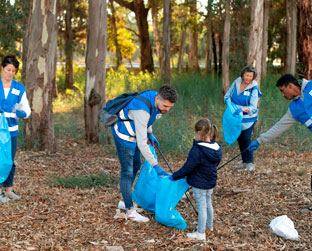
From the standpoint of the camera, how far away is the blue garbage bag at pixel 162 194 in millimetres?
4418

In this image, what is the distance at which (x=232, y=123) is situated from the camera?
21.8ft

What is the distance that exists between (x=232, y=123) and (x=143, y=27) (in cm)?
1635

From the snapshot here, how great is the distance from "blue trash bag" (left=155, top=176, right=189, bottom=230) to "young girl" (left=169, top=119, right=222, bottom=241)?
0.17 metres

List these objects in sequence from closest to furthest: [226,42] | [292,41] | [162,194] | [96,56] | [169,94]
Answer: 1. [169,94]
2. [162,194]
3. [96,56]
4. [226,42]
5. [292,41]

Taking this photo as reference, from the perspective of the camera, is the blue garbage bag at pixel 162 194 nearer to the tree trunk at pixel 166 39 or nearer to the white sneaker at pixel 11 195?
the white sneaker at pixel 11 195

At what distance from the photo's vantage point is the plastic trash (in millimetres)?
4383

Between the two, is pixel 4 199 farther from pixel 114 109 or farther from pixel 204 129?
pixel 204 129

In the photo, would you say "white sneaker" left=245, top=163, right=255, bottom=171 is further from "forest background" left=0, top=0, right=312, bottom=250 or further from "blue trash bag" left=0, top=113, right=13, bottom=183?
"blue trash bag" left=0, top=113, right=13, bottom=183

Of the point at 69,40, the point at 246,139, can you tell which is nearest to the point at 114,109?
the point at 246,139

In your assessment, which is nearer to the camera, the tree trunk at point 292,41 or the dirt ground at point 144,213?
the dirt ground at point 144,213

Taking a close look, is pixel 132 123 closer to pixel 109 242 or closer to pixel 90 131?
pixel 109 242

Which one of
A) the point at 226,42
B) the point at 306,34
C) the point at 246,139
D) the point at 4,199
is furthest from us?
the point at 226,42

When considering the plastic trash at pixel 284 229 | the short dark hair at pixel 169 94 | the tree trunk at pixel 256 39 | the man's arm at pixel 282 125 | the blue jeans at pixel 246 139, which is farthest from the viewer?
the tree trunk at pixel 256 39

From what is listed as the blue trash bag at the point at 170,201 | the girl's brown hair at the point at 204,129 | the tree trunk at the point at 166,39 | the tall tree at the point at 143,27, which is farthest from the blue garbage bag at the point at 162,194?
the tall tree at the point at 143,27
